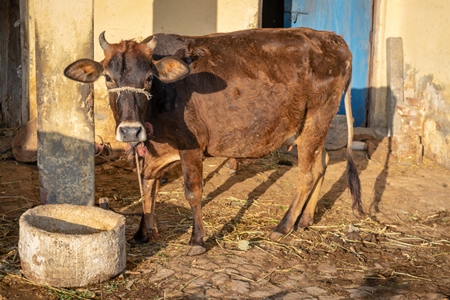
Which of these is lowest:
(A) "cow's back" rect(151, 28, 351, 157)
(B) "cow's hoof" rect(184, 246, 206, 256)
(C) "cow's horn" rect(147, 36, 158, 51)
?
(B) "cow's hoof" rect(184, 246, 206, 256)

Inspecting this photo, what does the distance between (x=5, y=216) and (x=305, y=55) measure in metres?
3.39

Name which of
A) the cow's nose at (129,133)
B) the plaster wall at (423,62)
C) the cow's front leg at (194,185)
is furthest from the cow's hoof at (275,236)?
the plaster wall at (423,62)

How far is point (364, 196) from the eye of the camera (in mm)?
8336

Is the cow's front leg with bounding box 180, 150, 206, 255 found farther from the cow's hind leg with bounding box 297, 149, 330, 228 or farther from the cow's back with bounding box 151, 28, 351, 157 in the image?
the cow's hind leg with bounding box 297, 149, 330, 228

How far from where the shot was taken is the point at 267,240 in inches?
267

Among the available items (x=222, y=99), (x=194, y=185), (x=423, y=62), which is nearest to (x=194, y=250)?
(x=194, y=185)

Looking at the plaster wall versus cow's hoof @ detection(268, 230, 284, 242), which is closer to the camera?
cow's hoof @ detection(268, 230, 284, 242)

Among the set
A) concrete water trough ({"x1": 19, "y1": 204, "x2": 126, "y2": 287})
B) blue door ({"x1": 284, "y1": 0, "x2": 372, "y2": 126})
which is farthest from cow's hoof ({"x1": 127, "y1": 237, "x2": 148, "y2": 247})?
blue door ({"x1": 284, "y1": 0, "x2": 372, "y2": 126})

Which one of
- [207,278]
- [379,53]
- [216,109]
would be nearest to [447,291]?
[207,278]

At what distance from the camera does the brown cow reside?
19.8 feet

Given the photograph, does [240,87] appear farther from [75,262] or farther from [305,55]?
[75,262]

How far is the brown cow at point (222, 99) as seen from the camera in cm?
602

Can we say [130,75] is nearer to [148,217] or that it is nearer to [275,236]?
[148,217]

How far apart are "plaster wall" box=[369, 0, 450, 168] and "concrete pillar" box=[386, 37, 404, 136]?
11 cm
